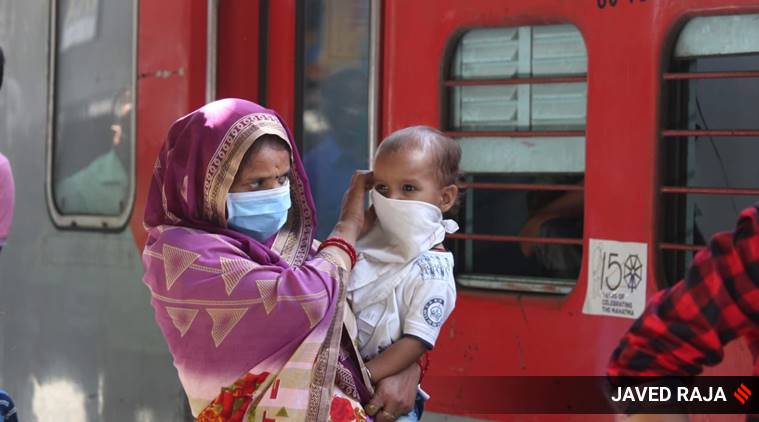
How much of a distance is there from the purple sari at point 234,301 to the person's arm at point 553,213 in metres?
0.97

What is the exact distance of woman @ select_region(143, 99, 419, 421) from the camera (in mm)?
2275

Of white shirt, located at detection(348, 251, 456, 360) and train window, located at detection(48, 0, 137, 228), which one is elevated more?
train window, located at detection(48, 0, 137, 228)

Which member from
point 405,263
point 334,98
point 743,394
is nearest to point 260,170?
point 405,263

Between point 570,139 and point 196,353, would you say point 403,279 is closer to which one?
point 196,353

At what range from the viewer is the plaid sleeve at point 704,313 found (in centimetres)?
160

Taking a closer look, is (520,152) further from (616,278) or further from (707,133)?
(707,133)

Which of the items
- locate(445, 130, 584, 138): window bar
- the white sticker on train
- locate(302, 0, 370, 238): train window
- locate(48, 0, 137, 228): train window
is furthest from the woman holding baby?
locate(48, 0, 137, 228): train window

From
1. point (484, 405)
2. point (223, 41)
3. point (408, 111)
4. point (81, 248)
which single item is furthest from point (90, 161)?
point (484, 405)

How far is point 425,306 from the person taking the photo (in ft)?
7.86

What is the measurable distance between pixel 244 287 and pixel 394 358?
0.34 meters

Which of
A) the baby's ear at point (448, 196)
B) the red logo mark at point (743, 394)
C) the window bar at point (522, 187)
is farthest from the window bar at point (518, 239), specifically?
the red logo mark at point (743, 394)

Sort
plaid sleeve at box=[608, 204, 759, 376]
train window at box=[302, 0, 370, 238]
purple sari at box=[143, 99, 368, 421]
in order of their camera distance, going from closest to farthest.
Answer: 1. plaid sleeve at box=[608, 204, 759, 376]
2. purple sari at box=[143, 99, 368, 421]
3. train window at box=[302, 0, 370, 238]

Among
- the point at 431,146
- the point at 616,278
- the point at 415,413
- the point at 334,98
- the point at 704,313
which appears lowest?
the point at 415,413

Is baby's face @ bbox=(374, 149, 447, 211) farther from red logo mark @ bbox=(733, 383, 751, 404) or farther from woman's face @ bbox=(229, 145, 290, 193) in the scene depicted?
red logo mark @ bbox=(733, 383, 751, 404)
